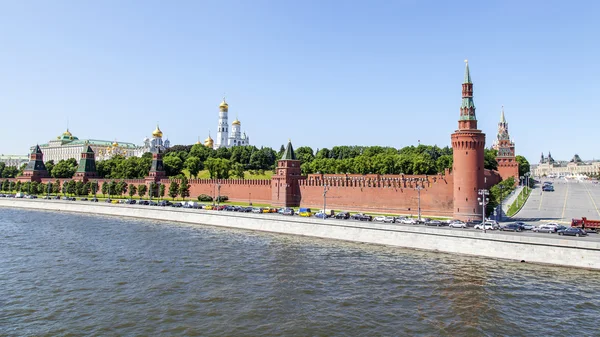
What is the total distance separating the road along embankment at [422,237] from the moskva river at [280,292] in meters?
1.11

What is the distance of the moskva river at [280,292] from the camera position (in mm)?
20031

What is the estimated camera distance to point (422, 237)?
119ft

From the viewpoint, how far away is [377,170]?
86750 mm

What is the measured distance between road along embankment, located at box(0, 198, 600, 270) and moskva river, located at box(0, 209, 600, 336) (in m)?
1.11

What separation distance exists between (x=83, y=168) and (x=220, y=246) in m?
63.9

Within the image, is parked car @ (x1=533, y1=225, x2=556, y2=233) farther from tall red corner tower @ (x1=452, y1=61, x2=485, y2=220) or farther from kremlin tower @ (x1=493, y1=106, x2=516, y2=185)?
kremlin tower @ (x1=493, y1=106, x2=516, y2=185)

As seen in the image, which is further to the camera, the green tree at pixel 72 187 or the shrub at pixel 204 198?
the green tree at pixel 72 187

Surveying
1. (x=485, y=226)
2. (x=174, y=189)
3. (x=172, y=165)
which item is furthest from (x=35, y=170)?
(x=485, y=226)

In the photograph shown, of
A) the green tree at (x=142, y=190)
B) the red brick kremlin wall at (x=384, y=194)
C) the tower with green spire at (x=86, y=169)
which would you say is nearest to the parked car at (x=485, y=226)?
the red brick kremlin wall at (x=384, y=194)

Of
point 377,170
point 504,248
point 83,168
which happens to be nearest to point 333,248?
point 504,248

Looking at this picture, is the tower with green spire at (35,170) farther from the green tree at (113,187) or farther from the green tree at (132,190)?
the green tree at (132,190)

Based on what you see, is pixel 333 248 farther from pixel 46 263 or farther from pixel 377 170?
pixel 377 170

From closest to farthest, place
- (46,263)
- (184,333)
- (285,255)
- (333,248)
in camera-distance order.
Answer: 1. (184,333)
2. (46,263)
3. (285,255)
4. (333,248)

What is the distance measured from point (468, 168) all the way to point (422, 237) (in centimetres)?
1280
